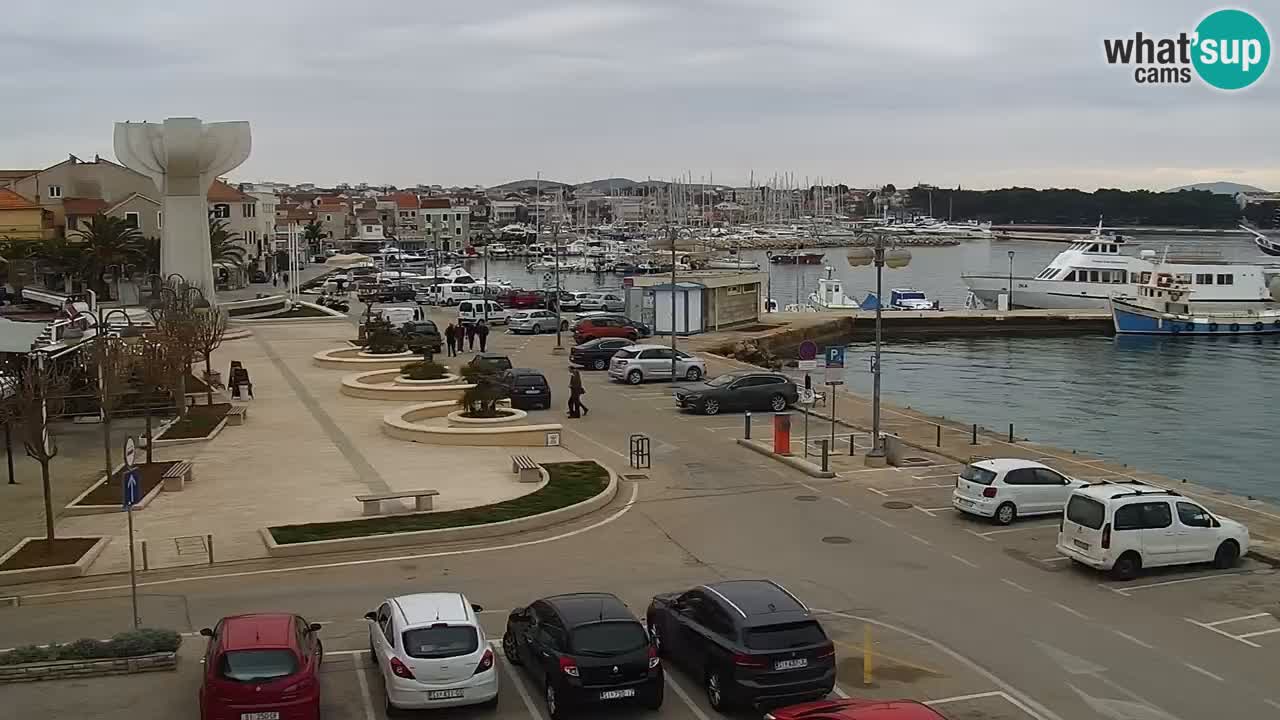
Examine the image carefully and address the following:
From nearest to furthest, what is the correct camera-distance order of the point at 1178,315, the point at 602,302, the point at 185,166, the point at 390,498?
the point at 390,498
the point at 185,166
the point at 602,302
the point at 1178,315

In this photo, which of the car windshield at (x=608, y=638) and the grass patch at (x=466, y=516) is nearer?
the car windshield at (x=608, y=638)

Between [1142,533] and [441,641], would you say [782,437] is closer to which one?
[1142,533]

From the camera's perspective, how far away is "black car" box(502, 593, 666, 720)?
12703 millimetres

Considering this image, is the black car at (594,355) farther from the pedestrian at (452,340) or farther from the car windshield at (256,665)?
the car windshield at (256,665)

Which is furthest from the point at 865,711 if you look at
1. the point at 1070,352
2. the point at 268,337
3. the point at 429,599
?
the point at 1070,352

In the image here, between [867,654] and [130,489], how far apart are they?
9.29m

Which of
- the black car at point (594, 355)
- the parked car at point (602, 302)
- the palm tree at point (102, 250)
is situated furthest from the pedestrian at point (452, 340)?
the palm tree at point (102, 250)

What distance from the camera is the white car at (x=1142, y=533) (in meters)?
18.8

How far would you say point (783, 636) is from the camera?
13125 mm

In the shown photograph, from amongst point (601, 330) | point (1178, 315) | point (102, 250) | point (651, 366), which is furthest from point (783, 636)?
point (1178, 315)

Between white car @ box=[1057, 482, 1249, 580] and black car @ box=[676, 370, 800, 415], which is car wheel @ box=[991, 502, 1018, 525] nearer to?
white car @ box=[1057, 482, 1249, 580]

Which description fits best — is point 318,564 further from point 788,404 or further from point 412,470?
point 788,404

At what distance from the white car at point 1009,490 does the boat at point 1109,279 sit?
241 feet

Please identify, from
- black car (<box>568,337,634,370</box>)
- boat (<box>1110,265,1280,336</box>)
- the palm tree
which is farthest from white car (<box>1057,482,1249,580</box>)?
boat (<box>1110,265,1280,336</box>)
